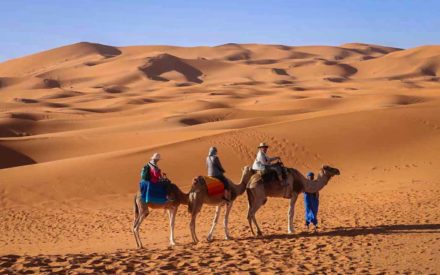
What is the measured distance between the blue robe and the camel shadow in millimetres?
386

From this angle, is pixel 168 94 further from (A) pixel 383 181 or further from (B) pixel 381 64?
(B) pixel 381 64

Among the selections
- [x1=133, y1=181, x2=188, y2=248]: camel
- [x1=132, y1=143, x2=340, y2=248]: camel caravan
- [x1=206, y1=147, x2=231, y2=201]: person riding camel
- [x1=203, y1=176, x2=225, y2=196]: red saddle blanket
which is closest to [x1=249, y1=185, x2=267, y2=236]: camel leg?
[x1=132, y1=143, x2=340, y2=248]: camel caravan

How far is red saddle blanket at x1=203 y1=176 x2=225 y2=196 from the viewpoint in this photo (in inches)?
426

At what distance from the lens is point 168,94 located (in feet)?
215

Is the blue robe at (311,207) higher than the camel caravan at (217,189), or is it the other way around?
the camel caravan at (217,189)

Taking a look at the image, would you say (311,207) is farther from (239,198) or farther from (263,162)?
(239,198)

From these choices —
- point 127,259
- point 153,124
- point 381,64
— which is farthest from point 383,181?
point 381,64

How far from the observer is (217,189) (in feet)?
35.7

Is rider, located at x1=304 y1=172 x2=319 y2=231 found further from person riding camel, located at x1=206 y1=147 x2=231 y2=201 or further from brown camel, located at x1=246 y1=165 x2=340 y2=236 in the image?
person riding camel, located at x1=206 y1=147 x2=231 y2=201

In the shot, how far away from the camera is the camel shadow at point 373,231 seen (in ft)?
35.9

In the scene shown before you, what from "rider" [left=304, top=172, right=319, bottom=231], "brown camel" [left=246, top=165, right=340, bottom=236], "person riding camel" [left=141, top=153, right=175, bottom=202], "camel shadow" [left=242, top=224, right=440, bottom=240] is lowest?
"camel shadow" [left=242, top=224, right=440, bottom=240]

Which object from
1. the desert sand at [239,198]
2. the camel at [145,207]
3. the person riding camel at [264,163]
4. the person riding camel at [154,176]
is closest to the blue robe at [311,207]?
the desert sand at [239,198]

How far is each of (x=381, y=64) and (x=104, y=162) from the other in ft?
309

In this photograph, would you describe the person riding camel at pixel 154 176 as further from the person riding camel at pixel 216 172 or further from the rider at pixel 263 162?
the rider at pixel 263 162
